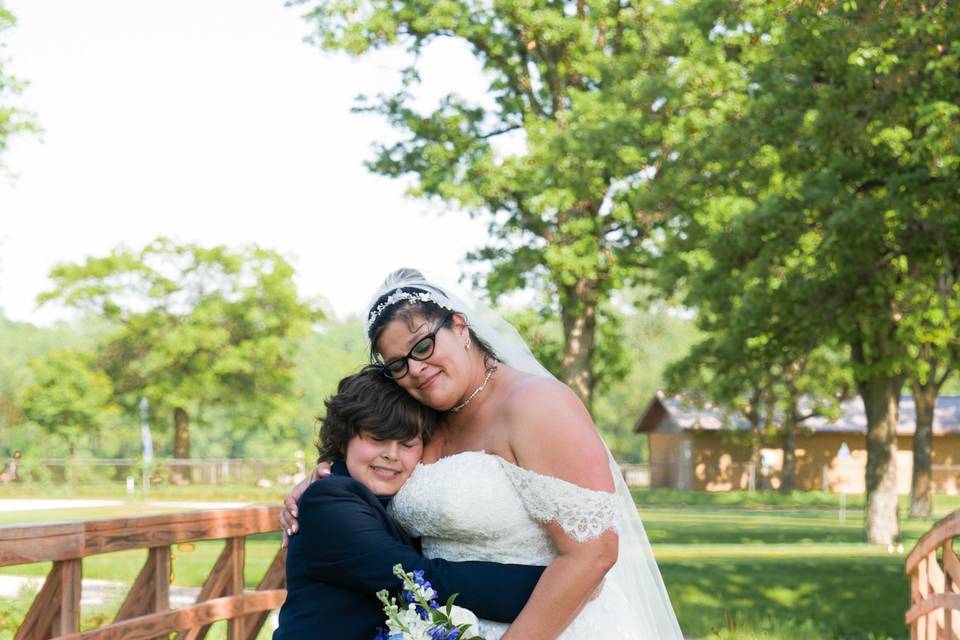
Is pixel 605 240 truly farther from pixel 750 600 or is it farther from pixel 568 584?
pixel 568 584

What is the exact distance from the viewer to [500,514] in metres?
3.51

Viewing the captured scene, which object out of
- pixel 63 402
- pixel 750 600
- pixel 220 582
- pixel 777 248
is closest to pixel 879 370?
pixel 777 248

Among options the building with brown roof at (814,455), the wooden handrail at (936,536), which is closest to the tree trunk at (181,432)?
the building with brown roof at (814,455)

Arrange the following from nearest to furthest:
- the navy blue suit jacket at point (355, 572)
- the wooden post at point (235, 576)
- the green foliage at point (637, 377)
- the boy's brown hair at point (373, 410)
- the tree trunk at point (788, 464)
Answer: the navy blue suit jacket at point (355, 572)
the boy's brown hair at point (373, 410)
the wooden post at point (235, 576)
the tree trunk at point (788, 464)
the green foliage at point (637, 377)

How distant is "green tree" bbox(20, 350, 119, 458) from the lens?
53.0 metres

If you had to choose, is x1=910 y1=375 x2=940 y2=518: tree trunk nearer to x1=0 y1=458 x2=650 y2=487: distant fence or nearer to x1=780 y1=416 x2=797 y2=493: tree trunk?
x1=780 y1=416 x2=797 y2=493: tree trunk

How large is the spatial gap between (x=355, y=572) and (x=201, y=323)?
51.0 metres

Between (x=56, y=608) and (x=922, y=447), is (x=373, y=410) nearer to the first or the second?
(x=56, y=608)

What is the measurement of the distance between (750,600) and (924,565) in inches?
298

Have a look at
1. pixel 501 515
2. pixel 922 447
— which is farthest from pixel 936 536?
pixel 922 447

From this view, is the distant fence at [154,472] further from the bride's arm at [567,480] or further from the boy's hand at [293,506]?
the bride's arm at [567,480]

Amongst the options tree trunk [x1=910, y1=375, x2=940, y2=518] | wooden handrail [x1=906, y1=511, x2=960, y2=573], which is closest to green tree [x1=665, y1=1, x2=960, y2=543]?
wooden handrail [x1=906, y1=511, x2=960, y2=573]

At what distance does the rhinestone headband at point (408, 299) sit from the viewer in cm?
356

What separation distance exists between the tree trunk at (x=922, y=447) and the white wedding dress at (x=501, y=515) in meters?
30.4
